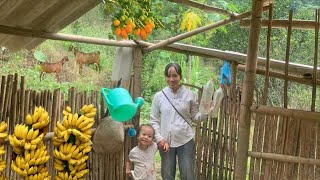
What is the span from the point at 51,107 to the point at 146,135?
2.88 ft

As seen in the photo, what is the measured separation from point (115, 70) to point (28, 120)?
68.6 inches

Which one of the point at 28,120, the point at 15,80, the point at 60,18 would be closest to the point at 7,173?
the point at 15,80

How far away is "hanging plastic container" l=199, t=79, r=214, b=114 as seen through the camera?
11.8ft

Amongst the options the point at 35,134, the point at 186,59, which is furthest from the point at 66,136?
the point at 186,59

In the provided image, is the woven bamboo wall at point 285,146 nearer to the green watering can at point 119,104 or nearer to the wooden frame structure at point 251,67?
the wooden frame structure at point 251,67

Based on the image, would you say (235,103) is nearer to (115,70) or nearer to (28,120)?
(115,70)

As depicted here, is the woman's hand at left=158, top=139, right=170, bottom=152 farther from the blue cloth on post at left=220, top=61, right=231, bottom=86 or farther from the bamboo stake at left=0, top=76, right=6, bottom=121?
the bamboo stake at left=0, top=76, right=6, bottom=121

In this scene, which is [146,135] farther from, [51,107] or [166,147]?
[51,107]

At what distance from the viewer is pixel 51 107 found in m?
3.71

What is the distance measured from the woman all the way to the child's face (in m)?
0.13

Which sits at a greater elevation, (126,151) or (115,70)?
(115,70)

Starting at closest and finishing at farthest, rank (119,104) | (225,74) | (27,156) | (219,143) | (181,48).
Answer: (27,156)
(119,104)
(225,74)
(181,48)
(219,143)

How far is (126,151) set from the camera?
436 centimetres

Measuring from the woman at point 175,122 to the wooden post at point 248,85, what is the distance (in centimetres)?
79
